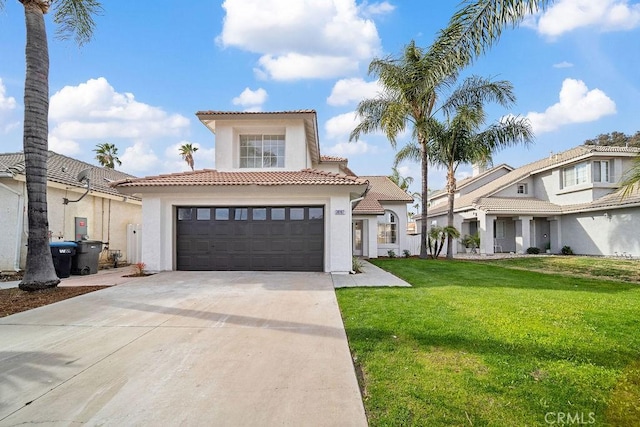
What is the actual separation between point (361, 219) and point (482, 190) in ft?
44.7

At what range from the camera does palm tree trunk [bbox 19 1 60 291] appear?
8562mm

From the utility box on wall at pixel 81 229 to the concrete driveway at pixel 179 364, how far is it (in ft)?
25.2

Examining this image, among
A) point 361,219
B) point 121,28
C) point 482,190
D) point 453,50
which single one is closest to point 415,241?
point 361,219

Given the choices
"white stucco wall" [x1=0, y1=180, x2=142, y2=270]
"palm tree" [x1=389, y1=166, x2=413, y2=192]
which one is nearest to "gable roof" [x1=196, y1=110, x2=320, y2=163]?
"white stucco wall" [x1=0, y1=180, x2=142, y2=270]

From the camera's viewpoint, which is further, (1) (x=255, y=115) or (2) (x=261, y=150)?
(2) (x=261, y=150)

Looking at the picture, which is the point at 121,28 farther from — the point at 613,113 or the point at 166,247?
the point at 613,113

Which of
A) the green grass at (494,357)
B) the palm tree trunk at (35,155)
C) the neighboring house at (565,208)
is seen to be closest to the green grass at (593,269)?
the green grass at (494,357)

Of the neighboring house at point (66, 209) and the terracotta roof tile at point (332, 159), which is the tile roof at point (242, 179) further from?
the terracotta roof tile at point (332, 159)

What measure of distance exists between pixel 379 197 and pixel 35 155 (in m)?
17.2

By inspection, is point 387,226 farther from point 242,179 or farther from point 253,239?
point 242,179

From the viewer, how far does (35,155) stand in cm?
864

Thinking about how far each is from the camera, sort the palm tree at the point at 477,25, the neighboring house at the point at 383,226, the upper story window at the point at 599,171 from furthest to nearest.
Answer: the upper story window at the point at 599,171, the neighboring house at the point at 383,226, the palm tree at the point at 477,25

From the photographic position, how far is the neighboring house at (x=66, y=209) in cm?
1150

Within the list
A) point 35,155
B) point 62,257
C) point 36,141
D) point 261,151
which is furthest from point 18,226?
point 261,151
